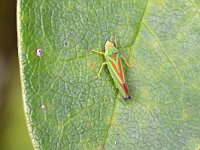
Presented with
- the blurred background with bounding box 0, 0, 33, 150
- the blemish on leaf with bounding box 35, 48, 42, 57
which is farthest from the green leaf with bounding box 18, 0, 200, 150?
the blurred background with bounding box 0, 0, 33, 150

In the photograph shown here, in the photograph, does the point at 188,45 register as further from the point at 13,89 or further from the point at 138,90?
the point at 13,89

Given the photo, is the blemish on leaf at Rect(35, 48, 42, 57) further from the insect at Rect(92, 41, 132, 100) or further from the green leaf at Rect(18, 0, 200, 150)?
the insect at Rect(92, 41, 132, 100)

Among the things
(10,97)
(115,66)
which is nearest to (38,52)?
(115,66)

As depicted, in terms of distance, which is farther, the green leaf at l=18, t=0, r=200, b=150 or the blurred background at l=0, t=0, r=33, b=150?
the blurred background at l=0, t=0, r=33, b=150

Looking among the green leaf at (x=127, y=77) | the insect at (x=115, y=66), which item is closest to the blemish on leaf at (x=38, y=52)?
the green leaf at (x=127, y=77)

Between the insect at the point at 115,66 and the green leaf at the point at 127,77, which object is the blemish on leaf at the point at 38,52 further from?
the insect at the point at 115,66

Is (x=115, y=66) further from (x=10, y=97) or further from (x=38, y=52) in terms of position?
(x=10, y=97)
